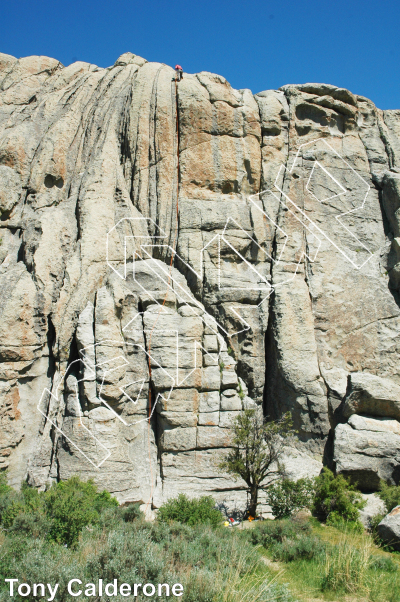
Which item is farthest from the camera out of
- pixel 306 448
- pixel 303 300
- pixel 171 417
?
pixel 303 300

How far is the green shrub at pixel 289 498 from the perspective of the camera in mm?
12016

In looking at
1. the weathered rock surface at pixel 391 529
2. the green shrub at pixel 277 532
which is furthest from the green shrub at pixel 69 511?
the weathered rock surface at pixel 391 529

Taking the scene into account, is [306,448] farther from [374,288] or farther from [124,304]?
[124,304]

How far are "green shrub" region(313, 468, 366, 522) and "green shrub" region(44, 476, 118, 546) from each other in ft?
18.9

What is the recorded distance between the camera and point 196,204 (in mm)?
16297

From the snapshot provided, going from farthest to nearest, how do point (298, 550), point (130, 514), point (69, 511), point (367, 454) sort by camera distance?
point (367, 454) → point (130, 514) → point (298, 550) → point (69, 511)

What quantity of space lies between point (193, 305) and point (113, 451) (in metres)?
5.16

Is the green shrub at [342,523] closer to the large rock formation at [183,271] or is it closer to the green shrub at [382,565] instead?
the large rock formation at [183,271]

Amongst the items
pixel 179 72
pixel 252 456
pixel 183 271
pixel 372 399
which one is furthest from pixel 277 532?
pixel 179 72

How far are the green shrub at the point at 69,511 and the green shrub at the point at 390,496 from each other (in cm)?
711

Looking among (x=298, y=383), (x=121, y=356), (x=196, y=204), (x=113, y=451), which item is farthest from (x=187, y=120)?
(x=113, y=451)

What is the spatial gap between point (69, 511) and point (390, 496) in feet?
26.6

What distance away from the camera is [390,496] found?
A: 12.0 metres
